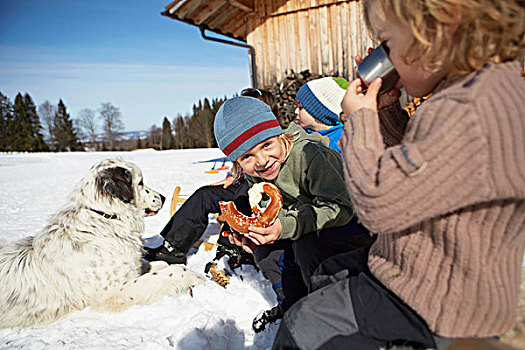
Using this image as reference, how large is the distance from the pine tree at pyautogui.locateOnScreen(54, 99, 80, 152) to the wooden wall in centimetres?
5047

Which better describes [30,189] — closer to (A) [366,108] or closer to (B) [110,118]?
(A) [366,108]

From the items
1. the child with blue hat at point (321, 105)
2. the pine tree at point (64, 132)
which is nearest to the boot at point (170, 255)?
the child with blue hat at point (321, 105)

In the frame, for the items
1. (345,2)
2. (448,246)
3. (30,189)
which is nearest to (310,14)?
(345,2)

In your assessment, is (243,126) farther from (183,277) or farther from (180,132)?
(180,132)

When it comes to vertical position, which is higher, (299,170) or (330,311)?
(299,170)

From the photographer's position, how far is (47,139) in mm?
50094

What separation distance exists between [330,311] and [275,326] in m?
1.29

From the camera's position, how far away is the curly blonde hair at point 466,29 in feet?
3.21

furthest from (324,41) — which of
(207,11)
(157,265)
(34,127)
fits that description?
(34,127)

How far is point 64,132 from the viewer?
168 ft

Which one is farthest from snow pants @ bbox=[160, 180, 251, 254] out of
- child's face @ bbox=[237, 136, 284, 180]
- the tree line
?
the tree line

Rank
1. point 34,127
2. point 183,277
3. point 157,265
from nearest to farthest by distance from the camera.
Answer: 1. point 183,277
2. point 157,265
3. point 34,127

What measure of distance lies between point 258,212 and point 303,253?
41 centimetres

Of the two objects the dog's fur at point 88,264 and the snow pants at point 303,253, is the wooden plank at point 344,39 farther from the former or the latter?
the snow pants at point 303,253
